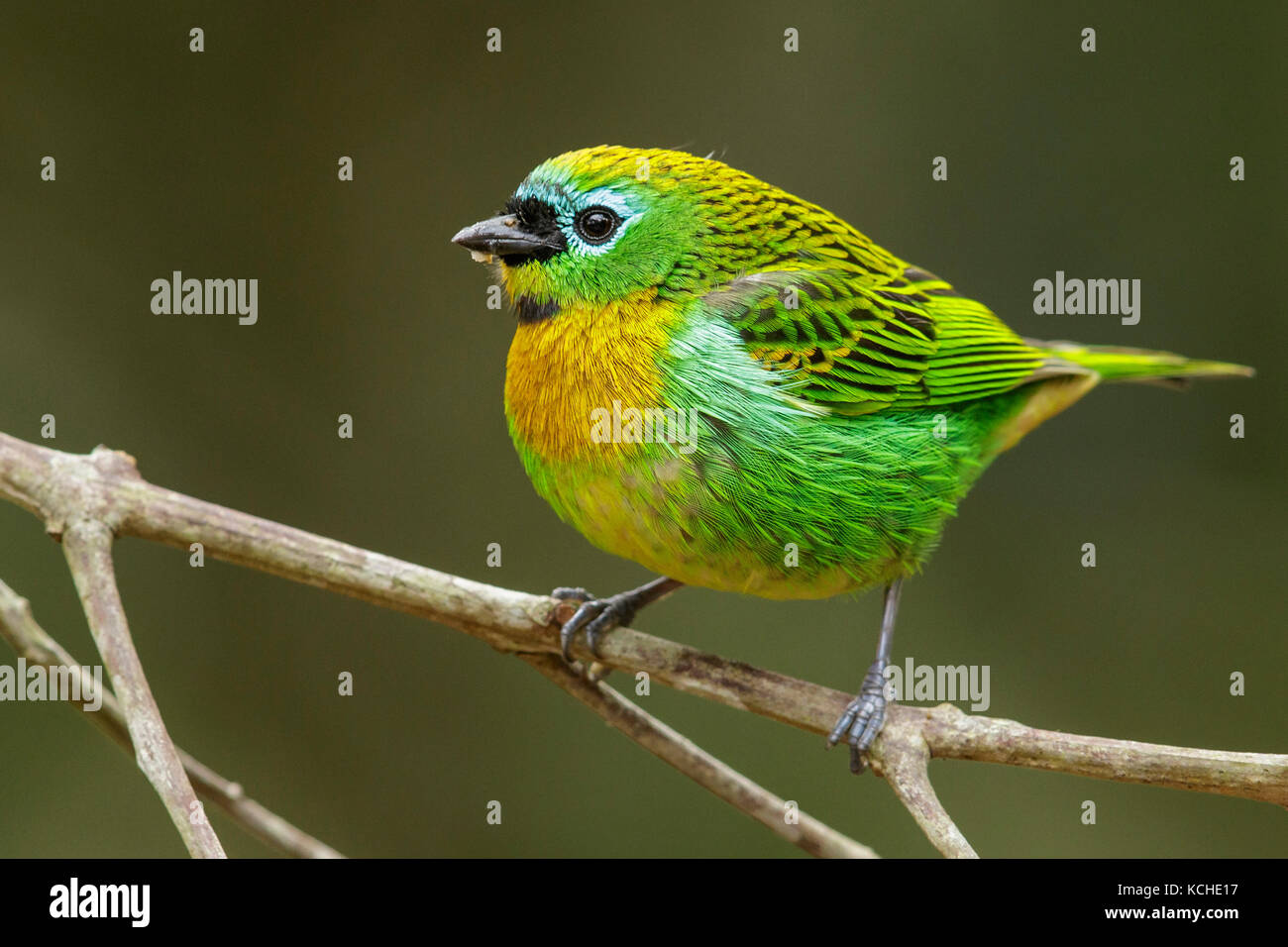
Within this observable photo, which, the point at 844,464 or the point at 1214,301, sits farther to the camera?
the point at 1214,301

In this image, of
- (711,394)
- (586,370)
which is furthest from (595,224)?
(711,394)

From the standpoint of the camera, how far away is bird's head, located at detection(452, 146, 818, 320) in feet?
11.8

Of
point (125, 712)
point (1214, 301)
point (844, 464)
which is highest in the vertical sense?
point (1214, 301)

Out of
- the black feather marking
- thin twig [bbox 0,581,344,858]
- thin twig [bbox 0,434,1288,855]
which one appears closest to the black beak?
the black feather marking

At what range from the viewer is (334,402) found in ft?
21.0

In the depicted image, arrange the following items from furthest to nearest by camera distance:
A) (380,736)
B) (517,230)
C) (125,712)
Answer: (380,736)
(517,230)
(125,712)

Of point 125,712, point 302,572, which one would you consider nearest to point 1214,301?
point 302,572

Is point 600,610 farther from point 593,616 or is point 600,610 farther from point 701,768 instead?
point 701,768

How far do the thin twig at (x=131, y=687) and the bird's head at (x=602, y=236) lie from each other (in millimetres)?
1266

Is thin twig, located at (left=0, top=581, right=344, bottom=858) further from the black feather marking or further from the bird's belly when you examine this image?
the black feather marking

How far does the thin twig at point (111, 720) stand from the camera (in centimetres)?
325

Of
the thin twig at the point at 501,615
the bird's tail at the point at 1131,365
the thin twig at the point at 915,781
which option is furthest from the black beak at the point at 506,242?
the bird's tail at the point at 1131,365

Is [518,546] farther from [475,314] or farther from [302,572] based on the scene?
[302,572]

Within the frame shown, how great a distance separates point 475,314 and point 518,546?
4.04ft
